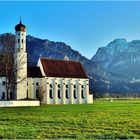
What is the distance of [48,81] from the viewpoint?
10025 centimetres

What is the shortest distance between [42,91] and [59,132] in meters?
74.3

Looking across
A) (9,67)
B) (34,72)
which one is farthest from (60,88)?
(9,67)

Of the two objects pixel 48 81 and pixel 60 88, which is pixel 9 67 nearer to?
pixel 48 81

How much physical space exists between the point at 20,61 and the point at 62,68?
49.7 ft

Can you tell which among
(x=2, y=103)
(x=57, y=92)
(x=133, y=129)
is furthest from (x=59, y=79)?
(x=133, y=129)

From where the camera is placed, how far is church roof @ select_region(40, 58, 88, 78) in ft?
336

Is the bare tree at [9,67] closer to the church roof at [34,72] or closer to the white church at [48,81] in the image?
the white church at [48,81]

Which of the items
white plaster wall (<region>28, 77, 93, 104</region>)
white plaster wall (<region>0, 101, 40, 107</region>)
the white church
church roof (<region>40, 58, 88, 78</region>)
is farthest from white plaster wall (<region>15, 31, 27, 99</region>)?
white plaster wall (<region>0, 101, 40, 107</region>)

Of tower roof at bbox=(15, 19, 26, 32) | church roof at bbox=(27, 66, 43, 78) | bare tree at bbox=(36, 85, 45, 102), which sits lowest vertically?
bare tree at bbox=(36, 85, 45, 102)

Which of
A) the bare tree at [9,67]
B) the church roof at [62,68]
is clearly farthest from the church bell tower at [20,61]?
the church roof at [62,68]

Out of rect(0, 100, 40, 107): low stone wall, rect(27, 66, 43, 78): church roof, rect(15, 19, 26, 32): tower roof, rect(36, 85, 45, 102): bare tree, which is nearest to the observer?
rect(0, 100, 40, 107): low stone wall

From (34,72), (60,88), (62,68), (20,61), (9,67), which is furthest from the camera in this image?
(62,68)

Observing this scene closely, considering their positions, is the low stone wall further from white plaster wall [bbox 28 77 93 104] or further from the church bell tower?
white plaster wall [bbox 28 77 93 104]

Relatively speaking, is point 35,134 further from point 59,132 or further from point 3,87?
point 3,87
